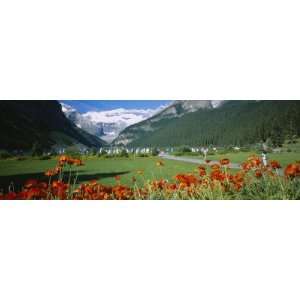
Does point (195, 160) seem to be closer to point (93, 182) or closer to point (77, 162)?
point (93, 182)

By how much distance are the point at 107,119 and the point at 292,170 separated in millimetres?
3528

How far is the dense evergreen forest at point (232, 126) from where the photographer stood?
736 cm

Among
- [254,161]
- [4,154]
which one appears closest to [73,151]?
[4,154]

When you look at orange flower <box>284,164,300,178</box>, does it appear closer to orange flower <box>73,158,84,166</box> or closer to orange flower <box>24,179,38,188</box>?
orange flower <box>73,158,84,166</box>

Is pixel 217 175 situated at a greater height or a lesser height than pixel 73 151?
lesser

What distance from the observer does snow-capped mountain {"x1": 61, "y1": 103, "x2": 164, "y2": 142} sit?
7395mm

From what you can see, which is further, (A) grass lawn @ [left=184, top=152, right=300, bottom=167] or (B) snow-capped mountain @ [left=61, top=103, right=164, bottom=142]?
(B) snow-capped mountain @ [left=61, top=103, right=164, bottom=142]

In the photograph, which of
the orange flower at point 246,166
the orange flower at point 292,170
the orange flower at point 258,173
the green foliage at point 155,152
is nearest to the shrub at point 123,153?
the green foliage at point 155,152

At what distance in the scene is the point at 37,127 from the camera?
7.55m

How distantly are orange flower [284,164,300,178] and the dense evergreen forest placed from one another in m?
0.52

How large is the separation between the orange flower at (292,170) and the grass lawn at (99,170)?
1.64m

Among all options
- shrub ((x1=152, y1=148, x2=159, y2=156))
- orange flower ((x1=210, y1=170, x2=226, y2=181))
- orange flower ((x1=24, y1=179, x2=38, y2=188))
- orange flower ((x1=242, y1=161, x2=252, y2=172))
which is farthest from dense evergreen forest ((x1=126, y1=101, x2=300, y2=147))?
orange flower ((x1=24, y1=179, x2=38, y2=188))

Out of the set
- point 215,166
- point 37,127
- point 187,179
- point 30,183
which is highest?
point 37,127
